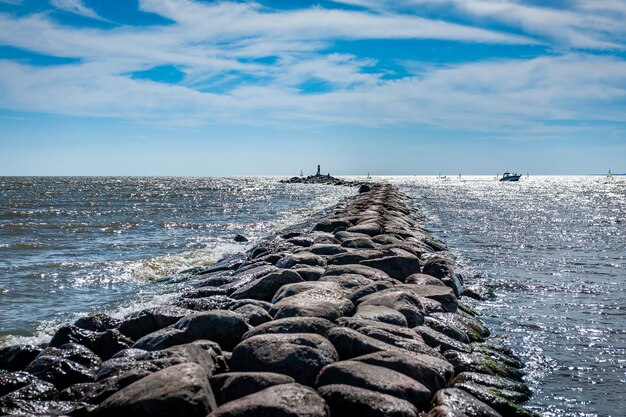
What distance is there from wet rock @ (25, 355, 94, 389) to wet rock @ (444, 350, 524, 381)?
373 cm

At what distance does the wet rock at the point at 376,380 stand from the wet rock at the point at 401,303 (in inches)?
75.3

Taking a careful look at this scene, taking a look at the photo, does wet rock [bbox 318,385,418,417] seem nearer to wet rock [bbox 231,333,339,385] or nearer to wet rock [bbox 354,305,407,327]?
wet rock [bbox 231,333,339,385]

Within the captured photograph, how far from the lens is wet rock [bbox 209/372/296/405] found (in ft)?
14.8

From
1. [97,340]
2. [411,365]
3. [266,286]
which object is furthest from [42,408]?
[266,286]

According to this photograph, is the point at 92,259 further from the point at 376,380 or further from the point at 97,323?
the point at 376,380

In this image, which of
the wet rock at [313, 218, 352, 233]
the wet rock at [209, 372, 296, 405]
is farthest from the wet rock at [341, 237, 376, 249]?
the wet rock at [209, 372, 296, 405]

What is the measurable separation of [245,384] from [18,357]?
3.31 m

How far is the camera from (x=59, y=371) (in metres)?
5.48

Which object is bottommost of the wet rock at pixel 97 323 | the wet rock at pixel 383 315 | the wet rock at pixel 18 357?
the wet rock at pixel 18 357

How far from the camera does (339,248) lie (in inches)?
448

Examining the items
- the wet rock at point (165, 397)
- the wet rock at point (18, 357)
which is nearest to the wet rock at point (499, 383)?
the wet rock at point (165, 397)

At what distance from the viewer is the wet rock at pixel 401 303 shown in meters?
6.75

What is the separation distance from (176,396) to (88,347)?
9.62 ft

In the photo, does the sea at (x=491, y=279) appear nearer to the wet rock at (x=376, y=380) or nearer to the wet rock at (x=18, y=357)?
the wet rock at (x=376, y=380)
